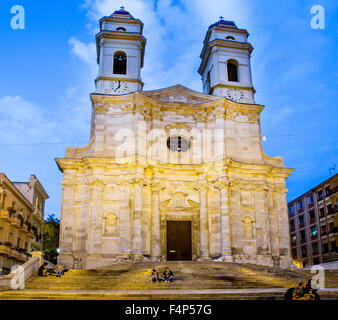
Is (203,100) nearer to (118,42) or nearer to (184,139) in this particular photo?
(184,139)

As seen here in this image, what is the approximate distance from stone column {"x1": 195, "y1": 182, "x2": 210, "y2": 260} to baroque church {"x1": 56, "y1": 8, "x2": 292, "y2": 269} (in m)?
0.07

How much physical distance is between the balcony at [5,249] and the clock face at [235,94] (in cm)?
2189

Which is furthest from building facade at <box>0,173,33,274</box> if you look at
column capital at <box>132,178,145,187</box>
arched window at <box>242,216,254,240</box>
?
arched window at <box>242,216,254,240</box>

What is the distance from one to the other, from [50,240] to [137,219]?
2435 cm

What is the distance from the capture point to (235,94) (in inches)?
1235

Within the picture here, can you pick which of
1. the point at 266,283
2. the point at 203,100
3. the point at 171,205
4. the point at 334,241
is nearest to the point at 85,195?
the point at 171,205

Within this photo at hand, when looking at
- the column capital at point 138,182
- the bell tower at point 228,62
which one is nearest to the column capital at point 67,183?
the column capital at point 138,182

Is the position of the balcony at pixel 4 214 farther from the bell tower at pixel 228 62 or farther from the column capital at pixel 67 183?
the bell tower at pixel 228 62

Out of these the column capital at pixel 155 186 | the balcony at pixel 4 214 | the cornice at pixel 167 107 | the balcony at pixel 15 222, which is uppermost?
the cornice at pixel 167 107

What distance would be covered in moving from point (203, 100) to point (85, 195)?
435 inches

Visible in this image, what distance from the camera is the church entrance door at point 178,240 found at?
2706 centimetres

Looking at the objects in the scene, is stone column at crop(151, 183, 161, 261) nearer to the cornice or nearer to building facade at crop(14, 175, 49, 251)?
the cornice

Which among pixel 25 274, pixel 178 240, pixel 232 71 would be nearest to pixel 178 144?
pixel 178 240

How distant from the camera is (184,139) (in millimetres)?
29391
